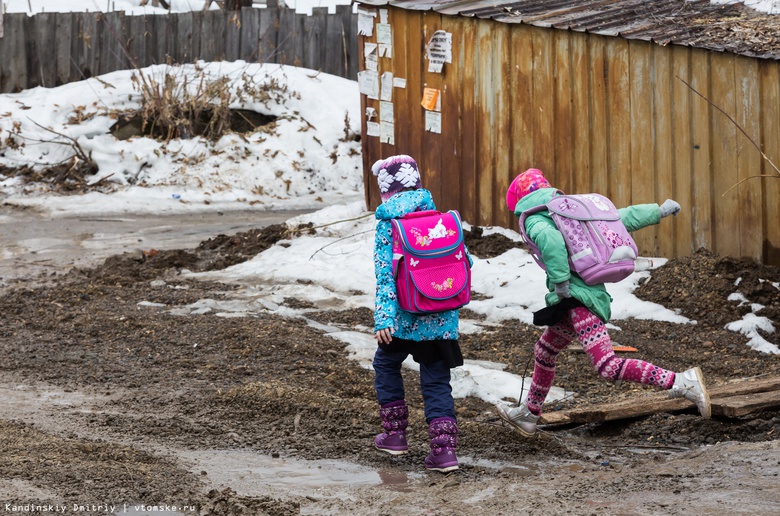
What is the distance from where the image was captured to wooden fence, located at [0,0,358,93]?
1902 cm

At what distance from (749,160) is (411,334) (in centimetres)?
463

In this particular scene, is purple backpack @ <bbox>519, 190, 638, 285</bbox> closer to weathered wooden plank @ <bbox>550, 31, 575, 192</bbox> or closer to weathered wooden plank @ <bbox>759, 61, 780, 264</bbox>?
weathered wooden plank @ <bbox>759, 61, 780, 264</bbox>

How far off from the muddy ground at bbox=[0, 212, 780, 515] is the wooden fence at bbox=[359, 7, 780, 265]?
1.78ft

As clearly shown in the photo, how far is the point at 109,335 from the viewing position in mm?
7762

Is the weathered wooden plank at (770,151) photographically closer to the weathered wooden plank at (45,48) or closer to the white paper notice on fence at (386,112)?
the white paper notice on fence at (386,112)

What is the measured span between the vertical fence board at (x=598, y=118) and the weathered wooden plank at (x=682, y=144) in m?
0.76

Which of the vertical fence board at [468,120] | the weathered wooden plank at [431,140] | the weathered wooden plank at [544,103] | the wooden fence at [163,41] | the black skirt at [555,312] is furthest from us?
the wooden fence at [163,41]

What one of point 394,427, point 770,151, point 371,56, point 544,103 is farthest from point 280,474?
point 371,56

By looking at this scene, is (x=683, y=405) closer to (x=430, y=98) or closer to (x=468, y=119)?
(x=468, y=119)

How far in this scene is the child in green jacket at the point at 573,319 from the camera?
4859mm

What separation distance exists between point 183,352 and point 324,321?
4.88ft

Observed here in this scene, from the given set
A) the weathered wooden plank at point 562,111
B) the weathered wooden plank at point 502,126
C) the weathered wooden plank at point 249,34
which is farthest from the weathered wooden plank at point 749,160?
the weathered wooden plank at point 249,34

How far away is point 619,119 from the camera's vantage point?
31.2 ft

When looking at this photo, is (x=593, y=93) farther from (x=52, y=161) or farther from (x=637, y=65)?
(x=52, y=161)
